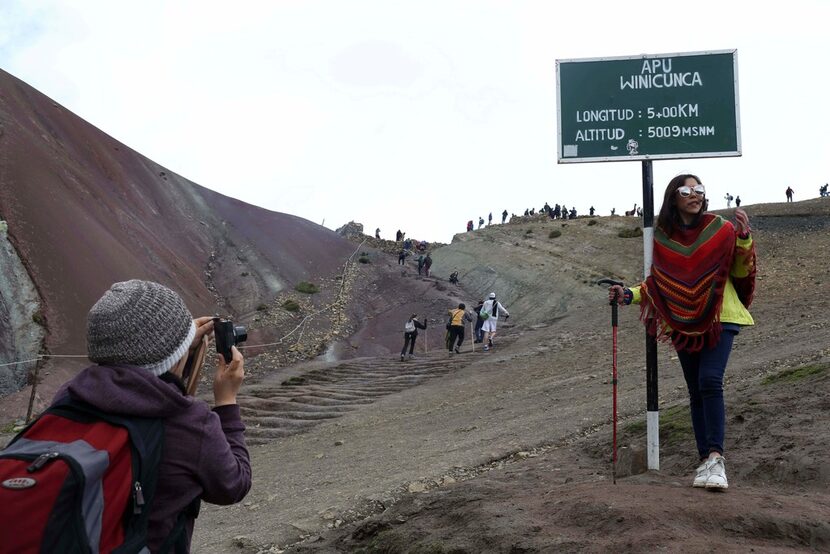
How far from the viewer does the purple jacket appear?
2102mm

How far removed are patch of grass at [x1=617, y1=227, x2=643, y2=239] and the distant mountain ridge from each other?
1580 centimetres

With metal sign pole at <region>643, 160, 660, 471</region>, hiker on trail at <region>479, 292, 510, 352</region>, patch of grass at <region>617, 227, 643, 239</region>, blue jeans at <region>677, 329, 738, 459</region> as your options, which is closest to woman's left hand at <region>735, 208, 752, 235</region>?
blue jeans at <region>677, 329, 738, 459</region>

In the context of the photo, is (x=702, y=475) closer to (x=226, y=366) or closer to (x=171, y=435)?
(x=226, y=366)

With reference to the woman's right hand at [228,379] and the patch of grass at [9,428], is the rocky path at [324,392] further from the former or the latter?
the woman's right hand at [228,379]

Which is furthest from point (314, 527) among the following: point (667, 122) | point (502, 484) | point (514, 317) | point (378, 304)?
point (378, 304)

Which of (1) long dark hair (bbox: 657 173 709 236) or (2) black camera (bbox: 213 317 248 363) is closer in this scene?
(2) black camera (bbox: 213 317 248 363)

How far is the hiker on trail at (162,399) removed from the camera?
2.12 meters

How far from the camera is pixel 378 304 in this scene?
35156 millimetres

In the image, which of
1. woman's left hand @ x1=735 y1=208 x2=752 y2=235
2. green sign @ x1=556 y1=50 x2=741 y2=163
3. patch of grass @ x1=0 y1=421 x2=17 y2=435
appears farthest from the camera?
patch of grass @ x1=0 y1=421 x2=17 y2=435

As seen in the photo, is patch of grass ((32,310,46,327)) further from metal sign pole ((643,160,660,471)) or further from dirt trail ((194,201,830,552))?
metal sign pole ((643,160,660,471))

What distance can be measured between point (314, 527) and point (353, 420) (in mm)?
7137

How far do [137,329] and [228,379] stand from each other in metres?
0.41

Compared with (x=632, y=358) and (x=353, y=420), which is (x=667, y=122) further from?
(x=632, y=358)

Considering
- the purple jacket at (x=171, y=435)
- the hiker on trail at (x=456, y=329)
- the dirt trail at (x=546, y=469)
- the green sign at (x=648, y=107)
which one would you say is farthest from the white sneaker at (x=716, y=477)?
the hiker on trail at (x=456, y=329)
